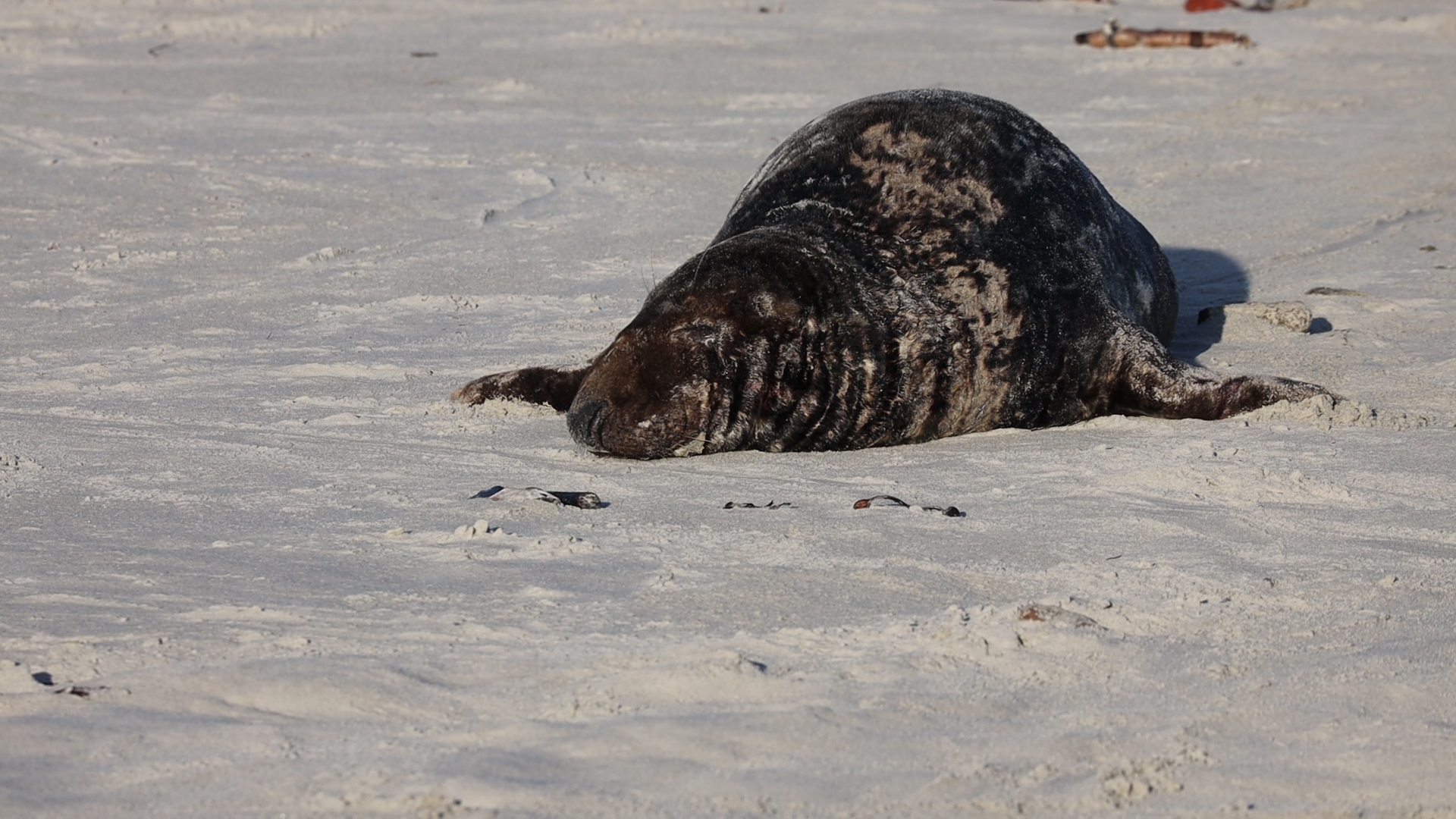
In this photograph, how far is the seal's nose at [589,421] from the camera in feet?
14.9

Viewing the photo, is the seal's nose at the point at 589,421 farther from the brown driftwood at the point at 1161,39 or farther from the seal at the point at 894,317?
the brown driftwood at the point at 1161,39

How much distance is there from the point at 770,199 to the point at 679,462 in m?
1.28

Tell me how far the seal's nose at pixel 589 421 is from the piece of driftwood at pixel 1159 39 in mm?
8354

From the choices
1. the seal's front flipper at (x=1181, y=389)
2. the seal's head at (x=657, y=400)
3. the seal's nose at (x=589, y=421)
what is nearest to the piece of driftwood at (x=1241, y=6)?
the seal's front flipper at (x=1181, y=389)

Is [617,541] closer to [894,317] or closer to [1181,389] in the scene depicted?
[894,317]

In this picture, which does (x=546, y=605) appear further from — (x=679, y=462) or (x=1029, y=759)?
(x=679, y=462)

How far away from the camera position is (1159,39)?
11875mm

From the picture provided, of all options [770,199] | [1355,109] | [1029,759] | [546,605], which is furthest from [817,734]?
[1355,109]

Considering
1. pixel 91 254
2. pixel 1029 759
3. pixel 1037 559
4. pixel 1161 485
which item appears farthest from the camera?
pixel 91 254

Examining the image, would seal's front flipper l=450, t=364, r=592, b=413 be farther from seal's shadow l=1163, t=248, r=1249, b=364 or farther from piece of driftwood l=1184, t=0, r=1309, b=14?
piece of driftwood l=1184, t=0, r=1309, b=14

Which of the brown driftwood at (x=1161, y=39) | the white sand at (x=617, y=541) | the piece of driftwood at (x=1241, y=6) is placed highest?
the piece of driftwood at (x=1241, y=6)

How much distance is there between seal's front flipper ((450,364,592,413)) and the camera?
520 centimetres

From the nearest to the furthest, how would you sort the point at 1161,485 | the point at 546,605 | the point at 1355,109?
the point at 546,605, the point at 1161,485, the point at 1355,109

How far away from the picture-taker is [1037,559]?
3.42m
